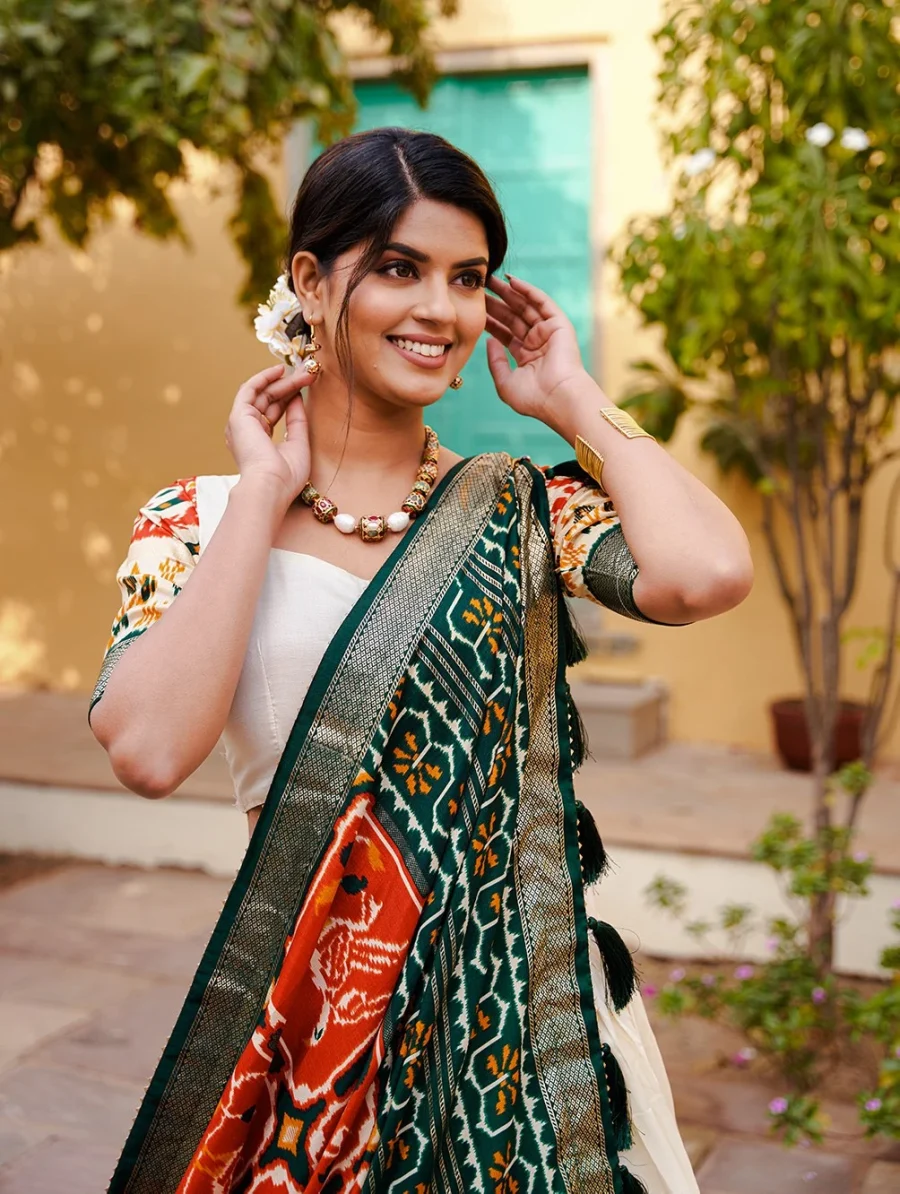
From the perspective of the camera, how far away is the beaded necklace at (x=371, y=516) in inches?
64.6

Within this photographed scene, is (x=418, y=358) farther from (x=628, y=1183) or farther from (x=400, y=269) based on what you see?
(x=628, y=1183)

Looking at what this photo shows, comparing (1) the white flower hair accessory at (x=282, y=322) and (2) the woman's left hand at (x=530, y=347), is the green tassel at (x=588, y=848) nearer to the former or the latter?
(2) the woman's left hand at (x=530, y=347)

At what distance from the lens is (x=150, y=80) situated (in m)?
3.74

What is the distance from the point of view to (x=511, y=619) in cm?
159

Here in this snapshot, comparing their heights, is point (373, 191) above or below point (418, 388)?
above

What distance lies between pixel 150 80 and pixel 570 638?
105 inches

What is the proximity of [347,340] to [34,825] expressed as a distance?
4.24 meters

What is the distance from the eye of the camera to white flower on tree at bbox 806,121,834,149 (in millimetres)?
3107

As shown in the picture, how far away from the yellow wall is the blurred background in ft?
0.06

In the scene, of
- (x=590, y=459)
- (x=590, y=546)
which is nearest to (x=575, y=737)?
(x=590, y=546)

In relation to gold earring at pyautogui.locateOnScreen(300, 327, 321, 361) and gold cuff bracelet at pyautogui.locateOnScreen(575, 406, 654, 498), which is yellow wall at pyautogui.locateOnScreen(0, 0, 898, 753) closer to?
gold cuff bracelet at pyautogui.locateOnScreen(575, 406, 654, 498)

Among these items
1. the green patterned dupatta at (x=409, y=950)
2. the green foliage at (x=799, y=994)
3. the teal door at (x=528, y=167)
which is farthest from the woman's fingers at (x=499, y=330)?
the teal door at (x=528, y=167)

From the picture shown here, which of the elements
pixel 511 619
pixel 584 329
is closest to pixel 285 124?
pixel 584 329

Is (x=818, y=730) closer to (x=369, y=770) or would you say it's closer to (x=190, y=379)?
(x=369, y=770)
